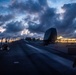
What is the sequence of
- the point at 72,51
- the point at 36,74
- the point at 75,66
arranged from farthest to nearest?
the point at 72,51 < the point at 75,66 < the point at 36,74

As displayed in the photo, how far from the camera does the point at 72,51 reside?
45875mm

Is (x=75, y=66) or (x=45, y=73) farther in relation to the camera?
(x=75, y=66)

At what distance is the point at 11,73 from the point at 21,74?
3.59 ft

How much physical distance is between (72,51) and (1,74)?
2998 centimetres

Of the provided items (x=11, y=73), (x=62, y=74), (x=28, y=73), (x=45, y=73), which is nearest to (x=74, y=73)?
(x=62, y=74)

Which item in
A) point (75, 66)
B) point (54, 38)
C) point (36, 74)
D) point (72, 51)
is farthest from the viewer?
point (54, 38)

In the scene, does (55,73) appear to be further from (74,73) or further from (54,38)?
(54,38)

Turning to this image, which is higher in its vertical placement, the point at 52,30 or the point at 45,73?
the point at 52,30

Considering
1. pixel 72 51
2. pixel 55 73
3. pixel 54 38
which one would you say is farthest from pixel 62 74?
pixel 54 38

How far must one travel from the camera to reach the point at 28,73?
18.5 m

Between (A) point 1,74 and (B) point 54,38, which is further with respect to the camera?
(B) point 54,38

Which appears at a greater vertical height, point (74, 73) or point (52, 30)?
point (52, 30)

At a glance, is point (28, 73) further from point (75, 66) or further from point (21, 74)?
point (75, 66)

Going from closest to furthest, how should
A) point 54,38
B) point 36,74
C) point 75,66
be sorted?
point 36,74
point 75,66
point 54,38
